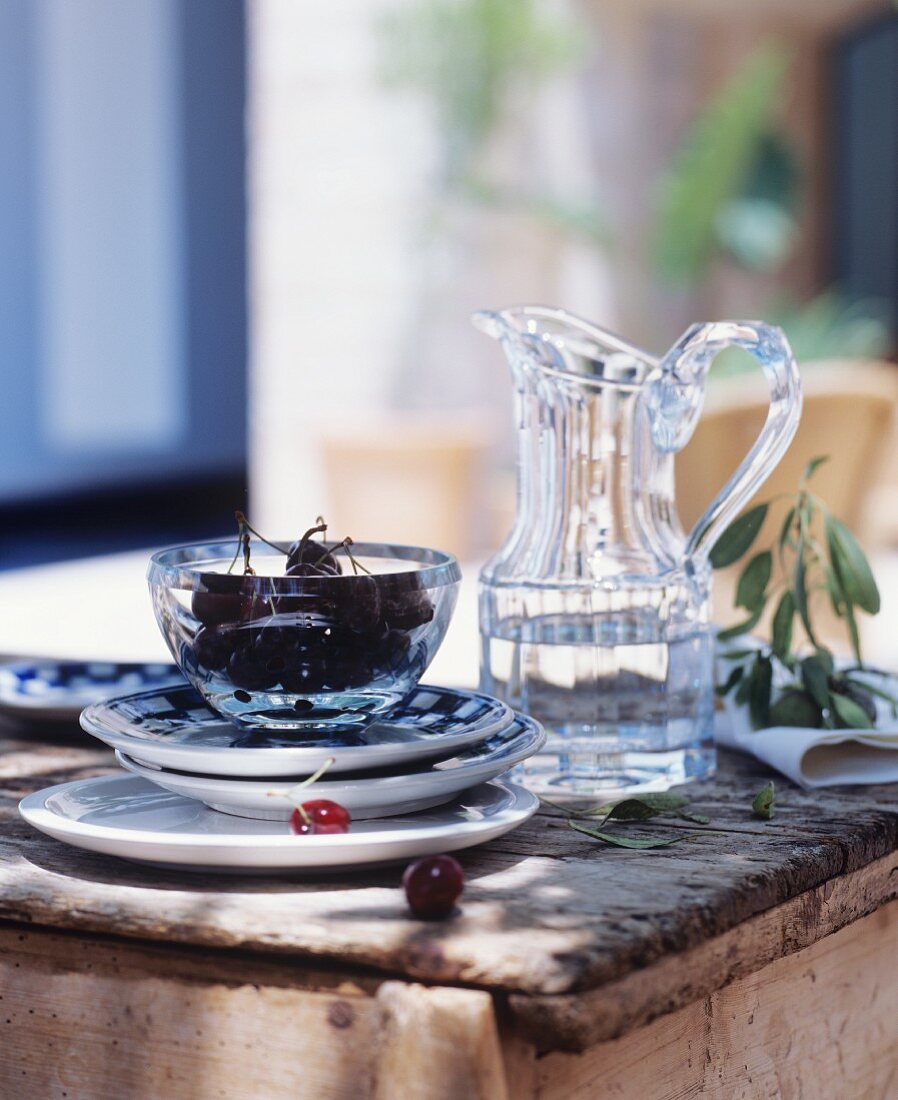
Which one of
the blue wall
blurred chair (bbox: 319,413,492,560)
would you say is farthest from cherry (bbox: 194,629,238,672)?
blurred chair (bbox: 319,413,492,560)

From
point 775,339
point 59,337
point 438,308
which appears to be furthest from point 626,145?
point 775,339

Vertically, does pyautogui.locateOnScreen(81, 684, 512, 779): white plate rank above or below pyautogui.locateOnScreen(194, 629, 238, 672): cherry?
below

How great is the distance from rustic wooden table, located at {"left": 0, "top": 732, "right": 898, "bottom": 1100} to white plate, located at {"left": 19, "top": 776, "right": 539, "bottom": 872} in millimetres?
15

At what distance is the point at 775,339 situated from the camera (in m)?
0.83

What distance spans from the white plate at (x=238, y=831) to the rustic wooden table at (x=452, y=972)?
0.05ft

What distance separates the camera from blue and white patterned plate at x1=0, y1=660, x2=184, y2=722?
3.25 feet

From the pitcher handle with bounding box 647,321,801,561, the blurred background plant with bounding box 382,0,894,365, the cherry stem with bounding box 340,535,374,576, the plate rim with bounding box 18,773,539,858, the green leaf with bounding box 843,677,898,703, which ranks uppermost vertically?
the blurred background plant with bounding box 382,0,894,365

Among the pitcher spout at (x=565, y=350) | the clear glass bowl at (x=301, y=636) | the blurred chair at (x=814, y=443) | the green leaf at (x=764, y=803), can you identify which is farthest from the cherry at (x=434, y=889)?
the blurred chair at (x=814, y=443)

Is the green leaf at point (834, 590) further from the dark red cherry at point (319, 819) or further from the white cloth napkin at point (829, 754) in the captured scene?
the dark red cherry at point (319, 819)

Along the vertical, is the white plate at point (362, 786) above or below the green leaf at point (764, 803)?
above

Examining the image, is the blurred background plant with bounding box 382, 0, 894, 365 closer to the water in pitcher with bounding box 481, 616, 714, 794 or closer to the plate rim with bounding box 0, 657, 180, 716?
the plate rim with bounding box 0, 657, 180, 716

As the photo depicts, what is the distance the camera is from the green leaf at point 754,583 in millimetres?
942

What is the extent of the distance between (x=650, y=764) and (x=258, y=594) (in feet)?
0.92

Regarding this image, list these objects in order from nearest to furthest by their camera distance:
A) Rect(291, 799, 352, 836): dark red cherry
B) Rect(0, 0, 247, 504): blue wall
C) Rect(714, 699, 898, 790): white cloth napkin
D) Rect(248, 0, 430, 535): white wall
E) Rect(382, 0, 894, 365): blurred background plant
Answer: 1. Rect(291, 799, 352, 836): dark red cherry
2. Rect(714, 699, 898, 790): white cloth napkin
3. Rect(0, 0, 247, 504): blue wall
4. Rect(248, 0, 430, 535): white wall
5. Rect(382, 0, 894, 365): blurred background plant
